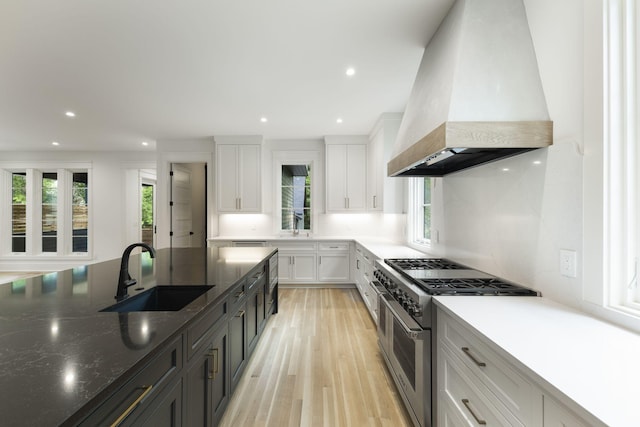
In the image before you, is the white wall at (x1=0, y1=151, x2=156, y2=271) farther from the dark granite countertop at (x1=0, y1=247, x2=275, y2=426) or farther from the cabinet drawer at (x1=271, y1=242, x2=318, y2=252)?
the dark granite countertop at (x1=0, y1=247, x2=275, y2=426)

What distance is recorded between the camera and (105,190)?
20.3 feet

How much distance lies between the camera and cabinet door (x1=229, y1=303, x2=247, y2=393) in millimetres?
1776

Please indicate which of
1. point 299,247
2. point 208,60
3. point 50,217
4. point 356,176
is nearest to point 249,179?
point 299,247

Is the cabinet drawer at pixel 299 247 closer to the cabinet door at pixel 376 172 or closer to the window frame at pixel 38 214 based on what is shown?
the cabinet door at pixel 376 172

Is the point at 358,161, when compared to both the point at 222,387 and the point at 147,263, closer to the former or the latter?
the point at 147,263

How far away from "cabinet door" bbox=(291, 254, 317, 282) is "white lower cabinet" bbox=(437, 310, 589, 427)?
3.45 metres

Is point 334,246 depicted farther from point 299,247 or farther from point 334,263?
point 299,247

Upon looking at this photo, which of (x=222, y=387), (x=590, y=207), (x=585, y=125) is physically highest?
(x=585, y=125)

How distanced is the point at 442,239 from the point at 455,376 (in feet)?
5.23

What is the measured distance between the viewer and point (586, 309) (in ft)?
3.97

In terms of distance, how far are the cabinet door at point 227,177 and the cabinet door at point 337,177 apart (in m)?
1.71

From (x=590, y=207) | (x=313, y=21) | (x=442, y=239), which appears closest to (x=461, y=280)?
(x=590, y=207)

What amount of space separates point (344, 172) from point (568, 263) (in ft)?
12.7

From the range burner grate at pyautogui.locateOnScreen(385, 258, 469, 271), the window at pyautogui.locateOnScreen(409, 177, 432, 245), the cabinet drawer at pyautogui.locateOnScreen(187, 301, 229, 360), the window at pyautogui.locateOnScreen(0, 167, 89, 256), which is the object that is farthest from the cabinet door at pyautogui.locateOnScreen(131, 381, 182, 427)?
the window at pyautogui.locateOnScreen(0, 167, 89, 256)
